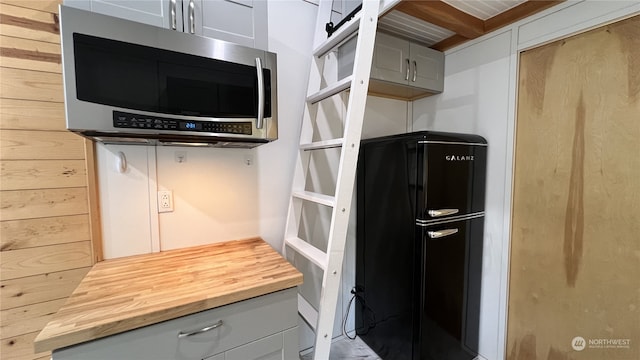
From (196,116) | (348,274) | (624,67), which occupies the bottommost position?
(348,274)

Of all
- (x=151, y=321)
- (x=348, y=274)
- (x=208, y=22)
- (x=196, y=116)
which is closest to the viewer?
(x=151, y=321)

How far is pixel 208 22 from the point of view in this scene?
3.81ft

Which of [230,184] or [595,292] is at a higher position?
[230,184]

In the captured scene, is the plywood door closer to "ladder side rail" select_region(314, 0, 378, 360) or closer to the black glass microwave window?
"ladder side rail" select_region(314, 0, 378, 360)

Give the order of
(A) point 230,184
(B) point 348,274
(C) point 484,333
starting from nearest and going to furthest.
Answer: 1. (A) point 230,184
2. (C) point 484,333
3. (B) point 348,274

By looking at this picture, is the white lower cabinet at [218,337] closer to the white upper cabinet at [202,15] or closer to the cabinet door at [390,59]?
the white upper cabinet at [202,15]

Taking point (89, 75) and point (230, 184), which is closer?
point (89, 75)

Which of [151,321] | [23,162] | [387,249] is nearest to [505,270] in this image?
[387,249]

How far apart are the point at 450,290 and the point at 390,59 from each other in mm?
1562

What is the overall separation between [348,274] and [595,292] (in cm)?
141

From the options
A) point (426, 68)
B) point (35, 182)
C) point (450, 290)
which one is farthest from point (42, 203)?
point (426, 68)

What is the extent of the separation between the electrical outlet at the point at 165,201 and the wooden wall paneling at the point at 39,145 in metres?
0.36

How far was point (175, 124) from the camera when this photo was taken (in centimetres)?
97

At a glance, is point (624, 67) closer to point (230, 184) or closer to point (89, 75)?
point (230, 184)
